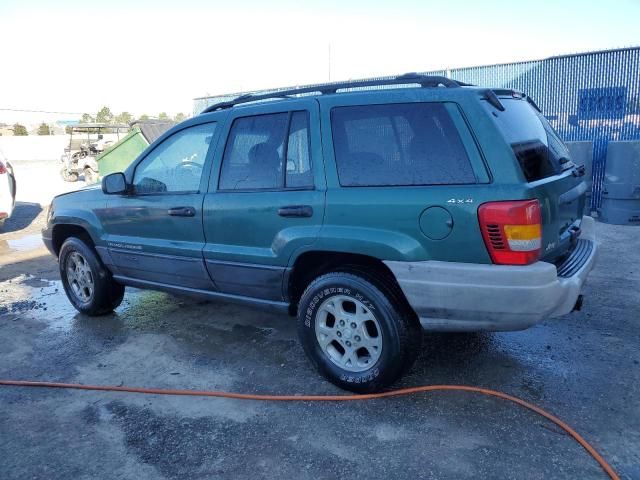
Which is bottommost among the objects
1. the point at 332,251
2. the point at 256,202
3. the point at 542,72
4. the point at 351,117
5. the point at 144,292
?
the point at 144,292

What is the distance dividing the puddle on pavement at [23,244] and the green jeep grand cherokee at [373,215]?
5.26m

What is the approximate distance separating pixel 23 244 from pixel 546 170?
339 inches

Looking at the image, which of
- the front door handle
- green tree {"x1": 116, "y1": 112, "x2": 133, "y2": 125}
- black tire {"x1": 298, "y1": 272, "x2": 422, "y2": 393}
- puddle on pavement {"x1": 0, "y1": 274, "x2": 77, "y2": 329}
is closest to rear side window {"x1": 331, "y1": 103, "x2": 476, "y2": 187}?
black tire {"x1": 298, "y1": 272, "x2": 422, "y2": 393}

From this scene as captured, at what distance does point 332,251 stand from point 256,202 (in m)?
0.70

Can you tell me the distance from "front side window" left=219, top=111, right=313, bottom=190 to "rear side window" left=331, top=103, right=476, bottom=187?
0.88ft

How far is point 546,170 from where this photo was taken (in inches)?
123

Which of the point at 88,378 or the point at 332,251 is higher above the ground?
the point at 332,251

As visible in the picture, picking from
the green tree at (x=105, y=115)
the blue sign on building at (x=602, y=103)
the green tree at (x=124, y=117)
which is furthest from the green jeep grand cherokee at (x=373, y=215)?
the green tree at (x=124, y=117)

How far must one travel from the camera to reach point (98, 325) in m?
4.87

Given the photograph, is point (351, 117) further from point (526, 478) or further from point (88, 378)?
point (88, 378)

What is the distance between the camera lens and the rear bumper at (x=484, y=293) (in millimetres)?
2760

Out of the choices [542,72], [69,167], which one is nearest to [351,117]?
[542,72]

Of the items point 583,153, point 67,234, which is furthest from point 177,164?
point 583,153

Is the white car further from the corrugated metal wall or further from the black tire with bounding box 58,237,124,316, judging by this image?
the corrugated metal wall
